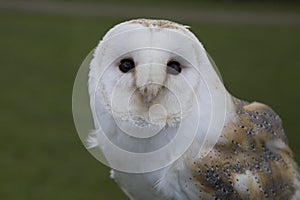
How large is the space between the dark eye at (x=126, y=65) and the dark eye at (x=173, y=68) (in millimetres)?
99

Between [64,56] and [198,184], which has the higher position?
[198,184]

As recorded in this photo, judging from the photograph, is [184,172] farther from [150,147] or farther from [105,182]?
[105,182]

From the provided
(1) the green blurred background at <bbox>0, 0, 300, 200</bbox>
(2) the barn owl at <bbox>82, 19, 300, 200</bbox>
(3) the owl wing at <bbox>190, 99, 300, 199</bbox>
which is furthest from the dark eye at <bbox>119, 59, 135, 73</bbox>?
(1) the green blurred background at <bbox>0, 0, 300, 200</bbox>

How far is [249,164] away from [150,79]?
20.4 inches

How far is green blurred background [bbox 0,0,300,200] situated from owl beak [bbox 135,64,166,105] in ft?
8.49

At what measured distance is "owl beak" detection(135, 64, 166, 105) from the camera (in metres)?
1.91

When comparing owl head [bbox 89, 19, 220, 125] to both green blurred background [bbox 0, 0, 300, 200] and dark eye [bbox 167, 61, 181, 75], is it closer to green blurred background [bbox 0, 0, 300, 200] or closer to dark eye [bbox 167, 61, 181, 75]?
dark eye [bbox 167, 61, 181, 75]

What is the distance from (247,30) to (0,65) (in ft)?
18.7

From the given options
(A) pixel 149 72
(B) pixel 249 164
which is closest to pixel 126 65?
(A) pixel 149 72

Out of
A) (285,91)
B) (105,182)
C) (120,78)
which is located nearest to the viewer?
(120,78)

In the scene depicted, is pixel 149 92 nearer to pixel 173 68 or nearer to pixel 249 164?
pixel 173 68

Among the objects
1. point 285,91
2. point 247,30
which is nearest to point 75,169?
point 285,91

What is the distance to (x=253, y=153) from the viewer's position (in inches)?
89.2

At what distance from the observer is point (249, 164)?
7.33 feet
